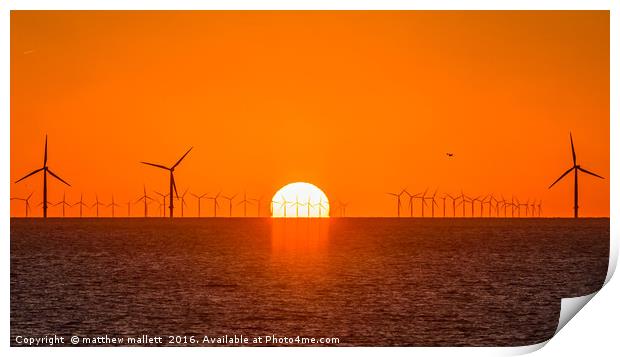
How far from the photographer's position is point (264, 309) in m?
38.5

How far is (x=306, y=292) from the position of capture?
45844mm

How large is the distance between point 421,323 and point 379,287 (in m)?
15.5

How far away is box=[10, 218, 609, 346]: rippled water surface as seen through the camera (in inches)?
1283

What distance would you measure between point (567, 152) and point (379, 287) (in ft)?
108

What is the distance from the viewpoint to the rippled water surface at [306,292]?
32594mm

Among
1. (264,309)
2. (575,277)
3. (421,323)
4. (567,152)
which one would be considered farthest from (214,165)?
(421,323)

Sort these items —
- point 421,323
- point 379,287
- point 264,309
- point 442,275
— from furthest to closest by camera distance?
point 442,275 → point 379,287 → point 264,309 → point 421,323
